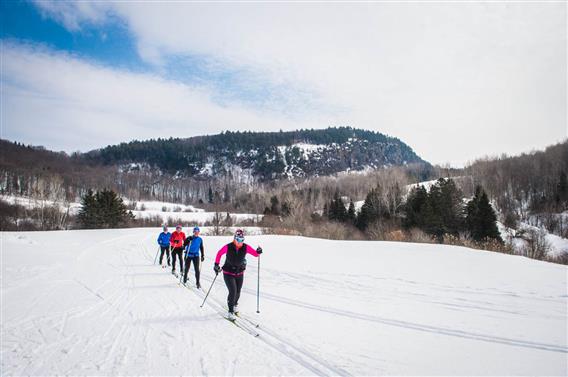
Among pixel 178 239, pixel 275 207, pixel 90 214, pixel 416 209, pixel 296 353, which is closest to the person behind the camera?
pixel 296 353

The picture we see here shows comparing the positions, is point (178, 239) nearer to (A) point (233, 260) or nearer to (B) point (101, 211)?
(A) point (233, 260)

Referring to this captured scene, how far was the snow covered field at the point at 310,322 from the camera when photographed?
512 centimetres

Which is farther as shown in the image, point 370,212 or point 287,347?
point 370,212

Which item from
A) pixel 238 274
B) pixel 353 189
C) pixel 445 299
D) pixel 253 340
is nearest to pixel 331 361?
pixel 253 340

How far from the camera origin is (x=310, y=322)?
278 inches

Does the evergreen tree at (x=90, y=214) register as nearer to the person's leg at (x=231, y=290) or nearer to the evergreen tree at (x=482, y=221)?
the person's leg at (x=231, y=290)

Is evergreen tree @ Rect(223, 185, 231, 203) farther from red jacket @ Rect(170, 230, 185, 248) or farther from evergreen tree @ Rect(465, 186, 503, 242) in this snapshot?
red jacket @ Rect(170, 230, 185, 248)

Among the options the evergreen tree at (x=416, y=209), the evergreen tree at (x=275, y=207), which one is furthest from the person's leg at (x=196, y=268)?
the evergreen tree at (x=275, y=207)

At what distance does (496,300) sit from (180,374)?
9104 mm

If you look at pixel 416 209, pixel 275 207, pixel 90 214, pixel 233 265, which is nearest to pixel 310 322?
pixel 233 265

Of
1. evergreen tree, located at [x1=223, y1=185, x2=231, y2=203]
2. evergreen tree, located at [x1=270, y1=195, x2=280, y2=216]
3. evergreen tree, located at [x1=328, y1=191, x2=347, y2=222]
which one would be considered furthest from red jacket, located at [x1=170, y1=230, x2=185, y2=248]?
evergreen tree, located at [x1=223, y1=185, x2=231, y2=203]

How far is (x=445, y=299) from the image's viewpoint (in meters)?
9.31

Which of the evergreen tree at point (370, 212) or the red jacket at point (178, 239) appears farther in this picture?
A: the evergreen tree at point (370, 212)

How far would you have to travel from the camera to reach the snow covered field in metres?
5.12
